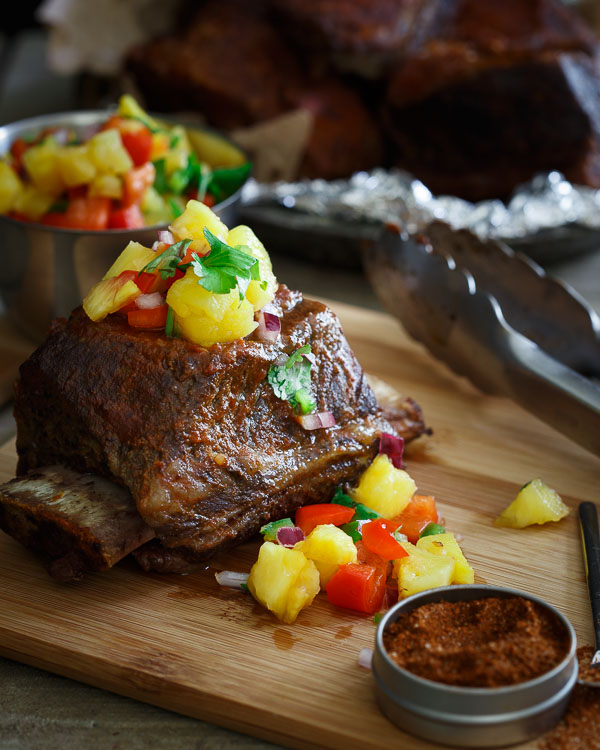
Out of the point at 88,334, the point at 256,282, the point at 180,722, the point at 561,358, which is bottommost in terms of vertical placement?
the point at 180,722

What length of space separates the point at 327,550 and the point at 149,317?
0.94m

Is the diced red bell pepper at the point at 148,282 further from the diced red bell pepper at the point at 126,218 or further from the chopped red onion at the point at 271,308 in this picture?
the diced red bell pepper at the point at 126,218

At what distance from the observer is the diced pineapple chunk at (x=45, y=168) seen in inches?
172

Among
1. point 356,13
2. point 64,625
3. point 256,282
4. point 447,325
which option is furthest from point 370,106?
point 64,625

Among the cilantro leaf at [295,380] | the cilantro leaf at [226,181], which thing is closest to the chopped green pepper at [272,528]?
the cilantro leaf at [295,380]

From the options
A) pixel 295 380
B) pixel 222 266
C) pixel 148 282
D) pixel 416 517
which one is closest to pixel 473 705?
pixel 416 517

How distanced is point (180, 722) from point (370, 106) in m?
5.07

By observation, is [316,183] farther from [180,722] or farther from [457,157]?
[180,722]

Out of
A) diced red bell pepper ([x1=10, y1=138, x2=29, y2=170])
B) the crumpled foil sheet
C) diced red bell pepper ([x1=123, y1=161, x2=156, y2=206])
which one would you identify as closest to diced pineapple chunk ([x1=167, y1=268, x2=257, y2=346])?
diced red bell pepper ([x1=123, y1=161, x2=156, y2=206])

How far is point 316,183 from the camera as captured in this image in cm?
600

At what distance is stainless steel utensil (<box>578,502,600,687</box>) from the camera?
102 inches

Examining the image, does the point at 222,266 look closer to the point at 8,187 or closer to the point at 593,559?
the point at 593,559

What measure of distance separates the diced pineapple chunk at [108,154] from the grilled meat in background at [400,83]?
2075 millimetres

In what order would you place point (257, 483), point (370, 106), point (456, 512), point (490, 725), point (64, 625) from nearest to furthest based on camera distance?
point (490, 725), point (64, 625), point (257, 483), point (456, 512), point (370, 106)
